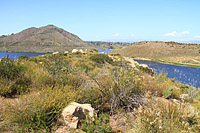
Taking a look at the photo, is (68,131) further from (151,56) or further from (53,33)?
(53,33)

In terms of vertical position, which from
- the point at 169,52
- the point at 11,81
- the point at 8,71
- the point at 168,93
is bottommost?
the point at 169,52

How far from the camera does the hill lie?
46.0 m

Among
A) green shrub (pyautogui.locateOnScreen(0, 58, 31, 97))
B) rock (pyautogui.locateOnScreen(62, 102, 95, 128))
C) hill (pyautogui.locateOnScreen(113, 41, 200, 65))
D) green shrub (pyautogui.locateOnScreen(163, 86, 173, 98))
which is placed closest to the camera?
rock (pyautogui.locateOnScreen(62, 102, 95, 128))

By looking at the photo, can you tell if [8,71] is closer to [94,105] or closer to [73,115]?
[94,105]

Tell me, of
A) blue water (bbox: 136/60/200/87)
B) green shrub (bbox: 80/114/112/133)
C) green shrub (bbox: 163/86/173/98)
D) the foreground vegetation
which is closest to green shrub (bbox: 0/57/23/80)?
the foreground vegetation

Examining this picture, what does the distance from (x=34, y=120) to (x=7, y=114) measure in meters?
0.58

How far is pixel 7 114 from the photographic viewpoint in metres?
3.32

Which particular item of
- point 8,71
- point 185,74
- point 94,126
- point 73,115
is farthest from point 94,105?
point 185,74

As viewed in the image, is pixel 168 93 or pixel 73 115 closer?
pixel 73 115

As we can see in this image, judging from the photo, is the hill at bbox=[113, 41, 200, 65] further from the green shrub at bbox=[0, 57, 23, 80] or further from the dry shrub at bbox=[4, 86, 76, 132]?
the dry shrub at bbox=[4, 86, 76, 132]

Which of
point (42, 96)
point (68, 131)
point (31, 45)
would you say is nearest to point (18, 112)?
point (42, 96)

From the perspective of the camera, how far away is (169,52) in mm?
54219

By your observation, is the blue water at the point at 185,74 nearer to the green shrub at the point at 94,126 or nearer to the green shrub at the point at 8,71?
the green shrub at the point at 94,126

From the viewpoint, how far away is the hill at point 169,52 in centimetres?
4595
